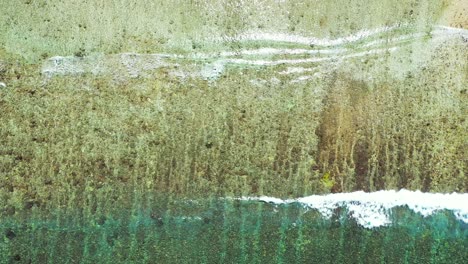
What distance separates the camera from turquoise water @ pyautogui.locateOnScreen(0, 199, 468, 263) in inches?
243

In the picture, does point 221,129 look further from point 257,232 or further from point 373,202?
Answer: point 373,202

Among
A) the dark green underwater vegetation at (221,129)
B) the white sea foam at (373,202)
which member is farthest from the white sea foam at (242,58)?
the white sea foam at (373,202)

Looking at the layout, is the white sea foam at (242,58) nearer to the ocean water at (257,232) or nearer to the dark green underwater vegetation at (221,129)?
the dark green underwater vegetation at (221,129)

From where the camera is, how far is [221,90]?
6250 millimetres

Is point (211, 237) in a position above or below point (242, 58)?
below

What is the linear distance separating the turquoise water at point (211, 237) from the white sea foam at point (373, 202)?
5cm

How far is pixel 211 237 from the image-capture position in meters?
6.22

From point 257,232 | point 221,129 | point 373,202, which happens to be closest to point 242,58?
point 221,129

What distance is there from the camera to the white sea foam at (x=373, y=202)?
626 centimetres

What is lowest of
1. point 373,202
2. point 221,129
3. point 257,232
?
point 257,232

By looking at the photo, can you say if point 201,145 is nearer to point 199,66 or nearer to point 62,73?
point 199,66

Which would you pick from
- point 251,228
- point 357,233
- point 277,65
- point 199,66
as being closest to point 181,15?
point 199,66

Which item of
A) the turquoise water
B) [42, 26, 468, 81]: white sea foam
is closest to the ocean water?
the turquoise water

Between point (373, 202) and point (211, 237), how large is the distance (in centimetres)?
173
